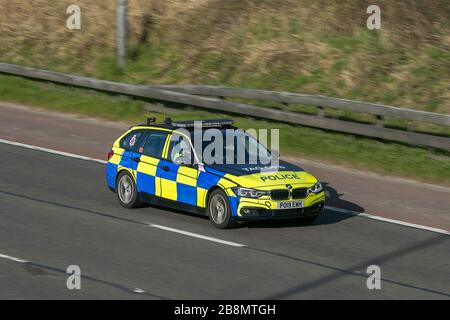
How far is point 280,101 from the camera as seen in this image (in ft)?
77.4

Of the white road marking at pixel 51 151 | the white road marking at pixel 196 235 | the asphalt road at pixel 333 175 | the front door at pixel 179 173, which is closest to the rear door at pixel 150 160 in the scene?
the front door at pixel 179 173

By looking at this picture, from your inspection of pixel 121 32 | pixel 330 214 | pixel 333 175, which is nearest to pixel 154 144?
pixel 330 214

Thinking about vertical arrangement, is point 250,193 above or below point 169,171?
below

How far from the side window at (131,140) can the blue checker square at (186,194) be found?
1.61m

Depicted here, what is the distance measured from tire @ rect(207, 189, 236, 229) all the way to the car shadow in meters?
0.44

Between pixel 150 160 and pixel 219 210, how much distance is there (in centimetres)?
179

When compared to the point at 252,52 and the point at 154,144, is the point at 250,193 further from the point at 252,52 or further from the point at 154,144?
the point at 252,52

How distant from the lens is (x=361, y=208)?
58.3 feet

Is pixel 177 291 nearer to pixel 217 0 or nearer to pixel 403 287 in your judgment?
pixel 403 287

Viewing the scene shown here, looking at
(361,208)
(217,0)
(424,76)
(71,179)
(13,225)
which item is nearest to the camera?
(13,225)

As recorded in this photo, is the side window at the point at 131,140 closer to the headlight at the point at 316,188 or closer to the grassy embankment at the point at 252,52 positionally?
the headlight at the point at 316,188

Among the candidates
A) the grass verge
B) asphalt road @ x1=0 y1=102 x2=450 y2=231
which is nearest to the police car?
asphalt road @ x1=0 y1=102 x2=450 y2=231
